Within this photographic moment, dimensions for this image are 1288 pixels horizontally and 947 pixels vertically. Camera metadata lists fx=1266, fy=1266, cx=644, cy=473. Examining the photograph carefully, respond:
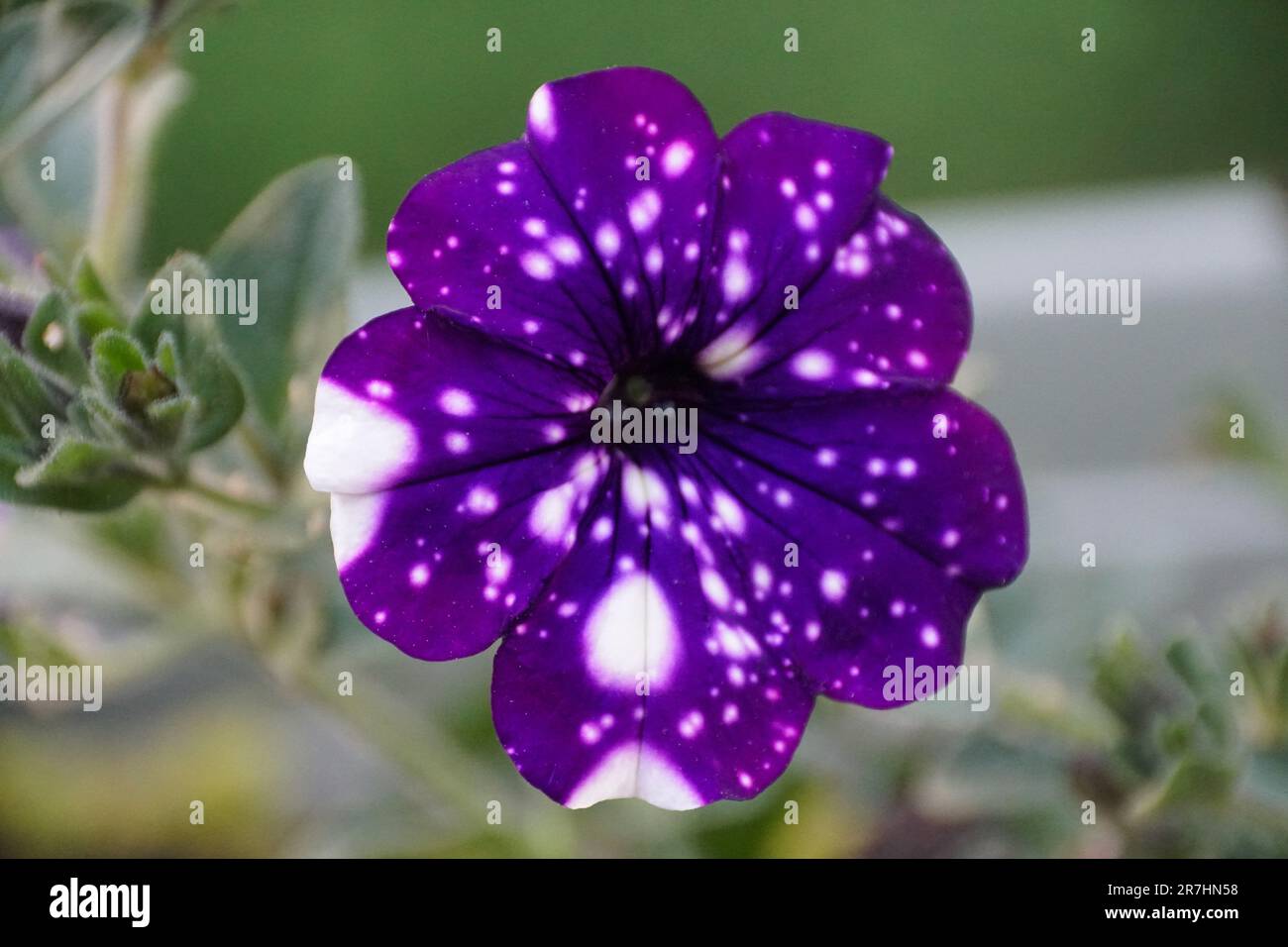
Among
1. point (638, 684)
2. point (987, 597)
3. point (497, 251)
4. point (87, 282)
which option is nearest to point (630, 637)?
point (638, 684)

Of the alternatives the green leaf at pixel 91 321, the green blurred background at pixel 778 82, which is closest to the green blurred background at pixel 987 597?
the green blurred background at pixel 778 82

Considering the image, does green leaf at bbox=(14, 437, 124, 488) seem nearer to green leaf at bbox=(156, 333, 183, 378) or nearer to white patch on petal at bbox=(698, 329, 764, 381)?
green leaf at bbox=(156, 333, 183, 378)

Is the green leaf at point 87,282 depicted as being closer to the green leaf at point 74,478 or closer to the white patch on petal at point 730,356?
the green leaf at point 74,478

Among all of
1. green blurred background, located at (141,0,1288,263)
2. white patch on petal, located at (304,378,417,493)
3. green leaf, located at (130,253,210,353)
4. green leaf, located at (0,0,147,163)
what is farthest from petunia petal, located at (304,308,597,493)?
green blurred background, located at (141,0,1288,263)

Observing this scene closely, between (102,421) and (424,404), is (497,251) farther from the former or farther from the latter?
(102,421)
